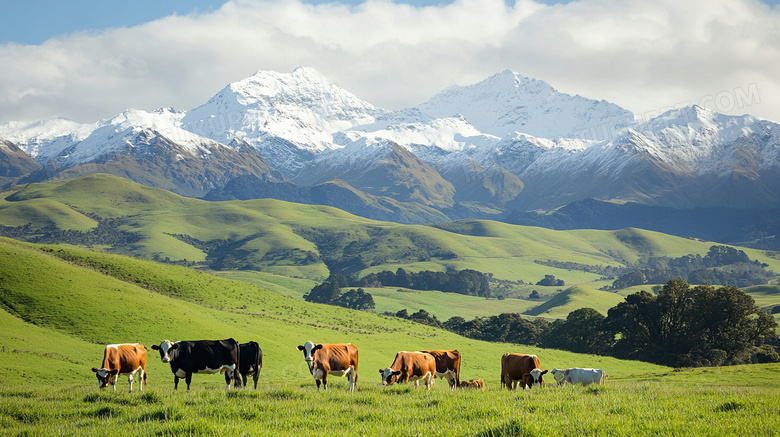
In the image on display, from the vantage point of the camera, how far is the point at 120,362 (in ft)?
99.2

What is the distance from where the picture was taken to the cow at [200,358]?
92.9 ft

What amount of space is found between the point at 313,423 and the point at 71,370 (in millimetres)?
49548

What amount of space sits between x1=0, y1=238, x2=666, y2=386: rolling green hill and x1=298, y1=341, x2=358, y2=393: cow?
936 inches

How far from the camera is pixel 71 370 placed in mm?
56125

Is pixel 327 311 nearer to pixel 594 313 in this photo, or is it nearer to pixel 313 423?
pixel 594 313

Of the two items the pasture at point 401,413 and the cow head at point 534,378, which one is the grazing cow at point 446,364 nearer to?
the cow head at point 534,378

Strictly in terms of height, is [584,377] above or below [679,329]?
below

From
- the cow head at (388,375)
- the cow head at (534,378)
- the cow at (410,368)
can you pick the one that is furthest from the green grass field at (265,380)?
the cow head at (534,378)

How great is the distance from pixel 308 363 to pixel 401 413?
40.3 ft

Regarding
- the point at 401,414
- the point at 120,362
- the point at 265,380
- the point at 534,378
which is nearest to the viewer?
the point at 401,414

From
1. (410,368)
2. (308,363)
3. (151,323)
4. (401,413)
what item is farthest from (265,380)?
(401,413)

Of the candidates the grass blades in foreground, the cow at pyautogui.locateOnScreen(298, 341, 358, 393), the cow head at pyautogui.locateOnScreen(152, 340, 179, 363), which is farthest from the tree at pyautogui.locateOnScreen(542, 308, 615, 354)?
the cow head at pyautogui.locateOnScreen(152, 340, 179, 363)

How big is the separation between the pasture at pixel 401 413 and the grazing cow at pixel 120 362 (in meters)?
6.21

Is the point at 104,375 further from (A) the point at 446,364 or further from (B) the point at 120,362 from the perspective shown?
(A) the point at 446,364
